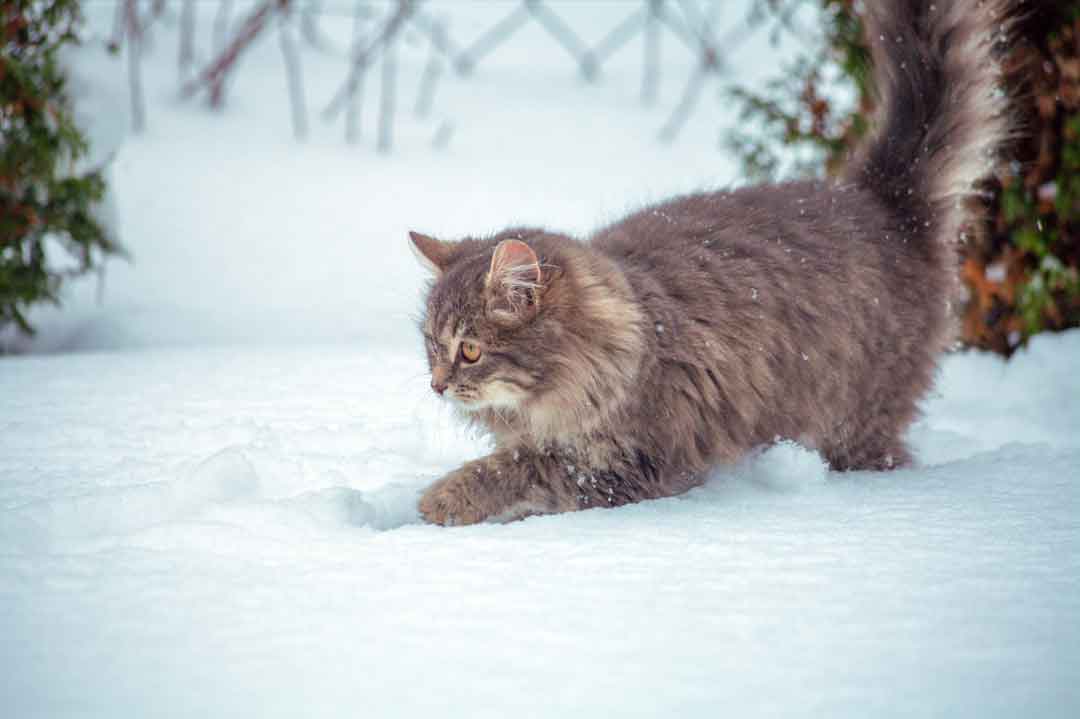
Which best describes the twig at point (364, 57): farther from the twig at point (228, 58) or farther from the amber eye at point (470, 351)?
the amber eye at point (470, 351)

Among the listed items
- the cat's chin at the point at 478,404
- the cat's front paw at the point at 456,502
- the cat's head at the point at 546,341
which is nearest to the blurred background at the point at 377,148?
the cat's head at the point at 546,341

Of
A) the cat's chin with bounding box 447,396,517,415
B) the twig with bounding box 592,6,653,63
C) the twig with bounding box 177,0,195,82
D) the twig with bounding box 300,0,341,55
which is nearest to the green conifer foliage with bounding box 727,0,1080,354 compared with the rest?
the cat's chin with bounding box 447,396,517,415

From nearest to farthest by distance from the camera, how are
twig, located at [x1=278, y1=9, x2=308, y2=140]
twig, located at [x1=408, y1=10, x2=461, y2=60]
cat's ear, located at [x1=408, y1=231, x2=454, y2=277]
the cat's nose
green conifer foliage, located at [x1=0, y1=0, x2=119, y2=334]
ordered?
the cat's nose, cat's ear, located at [x1=408, y1=231, x2=454, y2=277], green conifer foliage, located at [x1=0, y1=0, x2=119, y2=334], twig, located at [x1=278, y1=9, x2=308, y2=140], twig, located at [x1=408, y1=10, x2=461, y2=60]

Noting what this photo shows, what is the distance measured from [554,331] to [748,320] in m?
0.59

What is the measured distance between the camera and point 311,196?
588 cm

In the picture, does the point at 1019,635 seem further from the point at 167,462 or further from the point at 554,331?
the point at 167,462

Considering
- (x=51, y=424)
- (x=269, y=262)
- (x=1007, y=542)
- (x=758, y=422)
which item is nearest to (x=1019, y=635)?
(x=1007, y=542)

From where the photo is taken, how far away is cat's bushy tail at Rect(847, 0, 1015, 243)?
298 centimetres

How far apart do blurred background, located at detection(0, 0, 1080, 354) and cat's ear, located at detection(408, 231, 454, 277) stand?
0.86m

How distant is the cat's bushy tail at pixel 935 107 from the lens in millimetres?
2979

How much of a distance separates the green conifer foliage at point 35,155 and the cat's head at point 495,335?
2.15m

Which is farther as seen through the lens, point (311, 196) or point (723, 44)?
point (723, 44)

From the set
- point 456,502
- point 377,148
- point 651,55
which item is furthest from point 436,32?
point 456,502

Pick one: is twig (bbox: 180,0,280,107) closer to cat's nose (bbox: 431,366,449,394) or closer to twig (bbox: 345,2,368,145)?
twig (bbox: 345,2,368,145)
